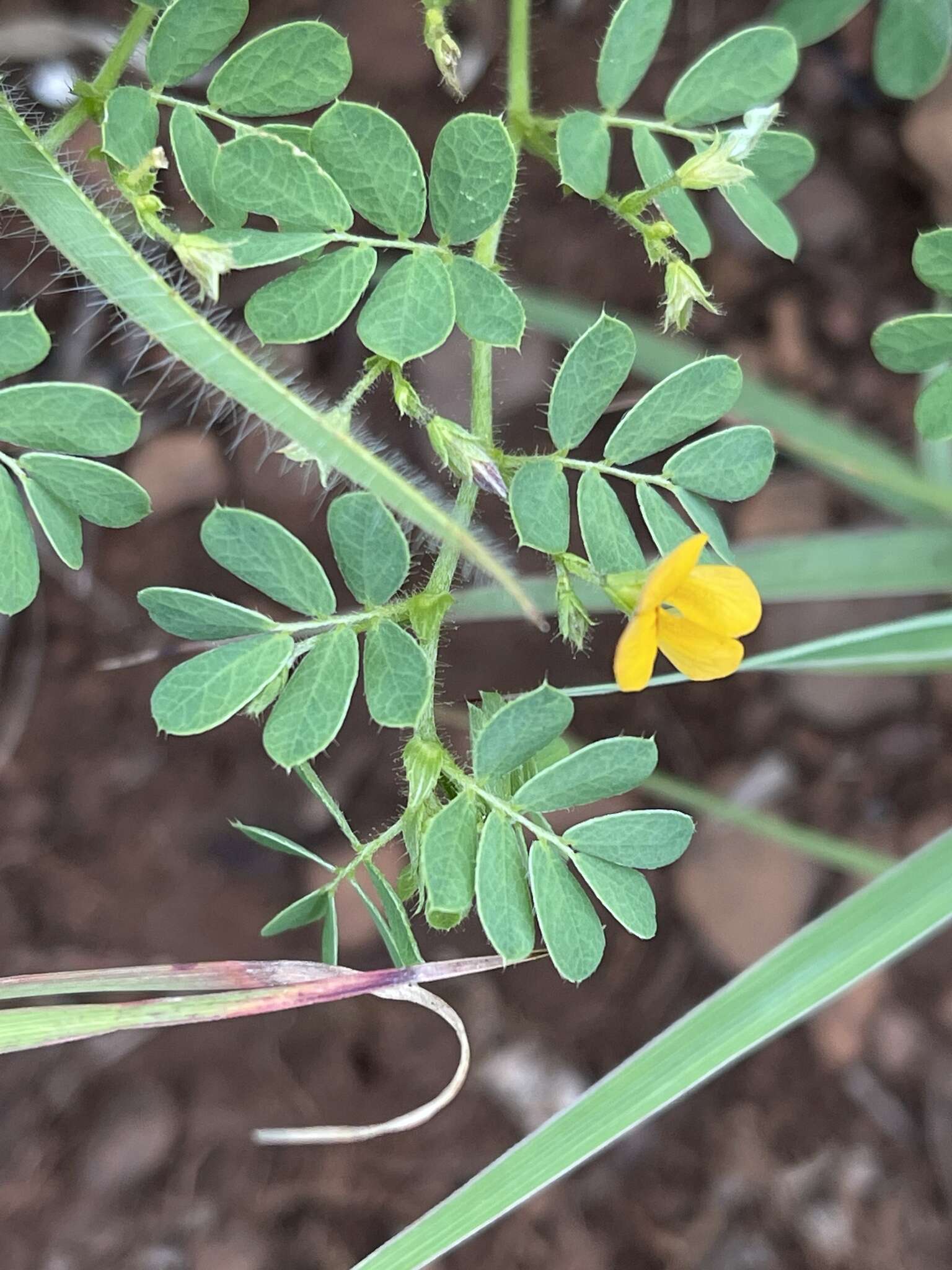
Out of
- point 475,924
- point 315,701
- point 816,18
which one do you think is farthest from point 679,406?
point 475,924

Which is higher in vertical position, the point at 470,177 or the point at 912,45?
the point at 470,177

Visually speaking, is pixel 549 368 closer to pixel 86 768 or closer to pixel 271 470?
pixel 271 470

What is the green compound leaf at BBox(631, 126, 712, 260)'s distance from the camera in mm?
1062

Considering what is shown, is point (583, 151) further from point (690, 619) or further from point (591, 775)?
point (591, 775)

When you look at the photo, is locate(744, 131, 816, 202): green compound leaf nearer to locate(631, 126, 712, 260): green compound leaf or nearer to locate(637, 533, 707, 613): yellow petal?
locate(631, 126, 712, 260): green compound leaf

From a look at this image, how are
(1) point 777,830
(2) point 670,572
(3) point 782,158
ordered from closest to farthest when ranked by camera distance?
(2) point 670,572 → (3) point 782,158 → (1) point 777,830

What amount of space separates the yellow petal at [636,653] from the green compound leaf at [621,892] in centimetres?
18

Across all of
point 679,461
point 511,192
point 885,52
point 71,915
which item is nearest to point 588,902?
point 679,461

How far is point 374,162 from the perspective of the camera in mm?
897

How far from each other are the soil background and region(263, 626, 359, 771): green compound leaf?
112 centimetres

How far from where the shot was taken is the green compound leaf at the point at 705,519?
3.37 feet

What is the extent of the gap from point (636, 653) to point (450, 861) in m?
0.23

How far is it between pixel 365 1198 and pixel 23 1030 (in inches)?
54.7

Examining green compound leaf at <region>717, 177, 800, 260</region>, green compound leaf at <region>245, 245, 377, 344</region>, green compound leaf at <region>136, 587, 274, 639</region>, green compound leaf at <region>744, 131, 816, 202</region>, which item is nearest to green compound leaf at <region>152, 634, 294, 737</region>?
green compound leaf at <region>136, 587, 274, 639</region>
